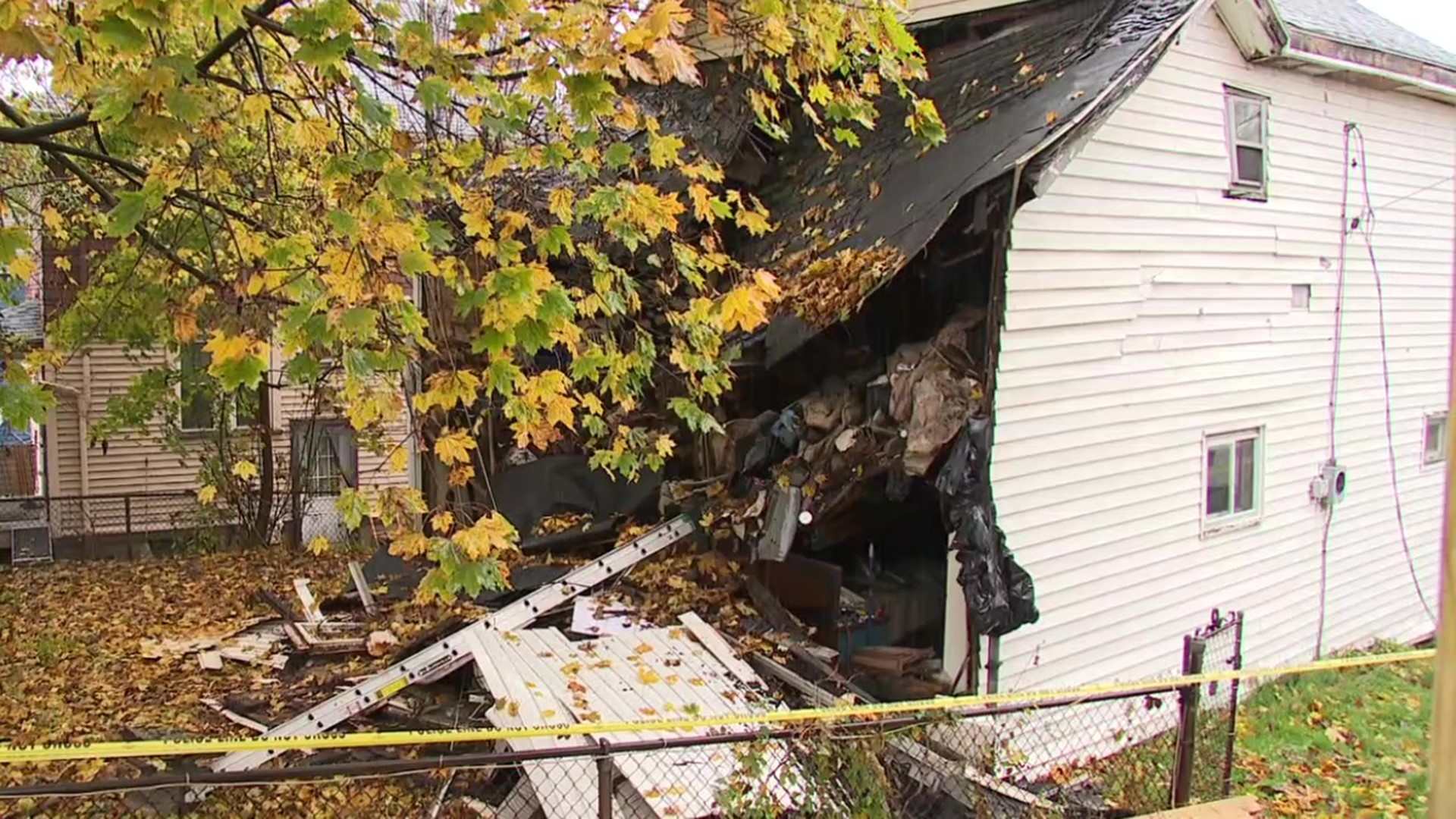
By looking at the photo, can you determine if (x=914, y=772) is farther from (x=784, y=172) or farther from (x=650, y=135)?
(x=784, y=172)

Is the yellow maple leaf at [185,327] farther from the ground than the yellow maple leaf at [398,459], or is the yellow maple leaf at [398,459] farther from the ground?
the yellow maple leaf at [185,327]

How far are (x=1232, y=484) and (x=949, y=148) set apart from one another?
4501 mm

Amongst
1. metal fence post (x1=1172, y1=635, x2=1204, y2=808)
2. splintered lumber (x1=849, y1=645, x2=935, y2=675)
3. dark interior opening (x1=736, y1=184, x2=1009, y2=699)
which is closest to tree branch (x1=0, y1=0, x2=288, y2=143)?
dark interior opening (x1=736, y1=184, x2=1009, y2=699)

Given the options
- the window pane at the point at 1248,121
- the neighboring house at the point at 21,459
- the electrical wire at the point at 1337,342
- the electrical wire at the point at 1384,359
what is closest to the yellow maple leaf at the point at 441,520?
the window pane at the point at 1248,121

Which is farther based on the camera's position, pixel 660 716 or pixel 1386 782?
pixel 1386 782

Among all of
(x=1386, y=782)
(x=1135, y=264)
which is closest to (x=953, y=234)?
(x=1135, y=264)

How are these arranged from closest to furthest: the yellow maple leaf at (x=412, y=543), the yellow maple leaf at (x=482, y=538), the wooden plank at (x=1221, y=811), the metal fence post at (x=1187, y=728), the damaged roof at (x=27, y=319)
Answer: the yellow maple leaf at (x=482, y=538) → the yellow maple leaf at (x=412, y=543) → the wooden plank at (x=1221, y=811) → the metal fence post at (x=1187, y=728) → the damaged roof at (x=27, y=319)

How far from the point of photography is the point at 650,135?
5.46m

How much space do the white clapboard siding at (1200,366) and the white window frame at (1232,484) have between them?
2.9 inches

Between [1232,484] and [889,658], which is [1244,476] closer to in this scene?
[1232,484]

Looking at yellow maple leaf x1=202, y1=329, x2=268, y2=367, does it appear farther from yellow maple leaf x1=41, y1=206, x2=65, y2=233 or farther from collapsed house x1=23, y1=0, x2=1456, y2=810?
yellow maple leaf x1=41, y1=206, x2=65, y2=233

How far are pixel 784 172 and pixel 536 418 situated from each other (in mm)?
5802

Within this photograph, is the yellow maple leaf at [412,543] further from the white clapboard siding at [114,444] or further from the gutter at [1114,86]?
the white clapboard siding at [114,444]

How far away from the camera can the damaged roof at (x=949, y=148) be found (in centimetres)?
645
